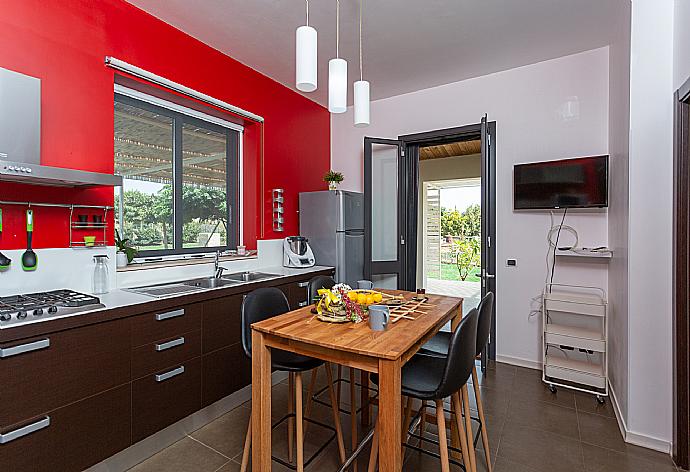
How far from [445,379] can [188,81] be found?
9.43 ft

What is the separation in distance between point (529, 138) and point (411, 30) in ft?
5.06

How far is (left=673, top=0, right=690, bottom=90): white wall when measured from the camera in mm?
1965

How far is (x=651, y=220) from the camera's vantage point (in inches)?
87.0

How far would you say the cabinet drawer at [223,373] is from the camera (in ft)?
8.02

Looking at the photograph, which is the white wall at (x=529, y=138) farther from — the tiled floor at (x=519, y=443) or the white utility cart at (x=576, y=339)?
the tiled floor at (x=519, y=443)

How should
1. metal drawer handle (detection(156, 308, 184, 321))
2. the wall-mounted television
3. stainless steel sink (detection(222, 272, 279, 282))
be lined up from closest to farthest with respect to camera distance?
metal drawer handle (detection(156, 308, 184, 321)), the wall-mounted television, stainless steel sink (detection(222, 272, 279, 282))

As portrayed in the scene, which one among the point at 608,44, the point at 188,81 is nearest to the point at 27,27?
the point at 188,81

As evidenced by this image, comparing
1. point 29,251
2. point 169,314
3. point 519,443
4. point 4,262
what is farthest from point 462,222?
point 4,262

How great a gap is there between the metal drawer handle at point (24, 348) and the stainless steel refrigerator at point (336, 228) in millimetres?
2605

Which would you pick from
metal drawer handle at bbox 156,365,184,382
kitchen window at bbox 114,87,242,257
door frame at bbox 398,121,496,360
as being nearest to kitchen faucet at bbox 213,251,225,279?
kitchen window at bbox 114,87,242,257

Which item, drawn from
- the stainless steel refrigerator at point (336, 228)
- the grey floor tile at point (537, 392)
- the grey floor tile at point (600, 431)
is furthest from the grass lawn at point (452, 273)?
the grey floor tile at point (600, 431)

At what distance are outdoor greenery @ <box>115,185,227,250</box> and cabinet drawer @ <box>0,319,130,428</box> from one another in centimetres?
115

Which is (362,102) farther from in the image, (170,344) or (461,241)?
(461,241)

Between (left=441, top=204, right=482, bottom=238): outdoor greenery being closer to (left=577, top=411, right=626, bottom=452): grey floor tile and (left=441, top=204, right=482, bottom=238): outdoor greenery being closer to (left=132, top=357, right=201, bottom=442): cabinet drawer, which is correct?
(left=577, top=411, right=626, bottom=452): grey floor tile
